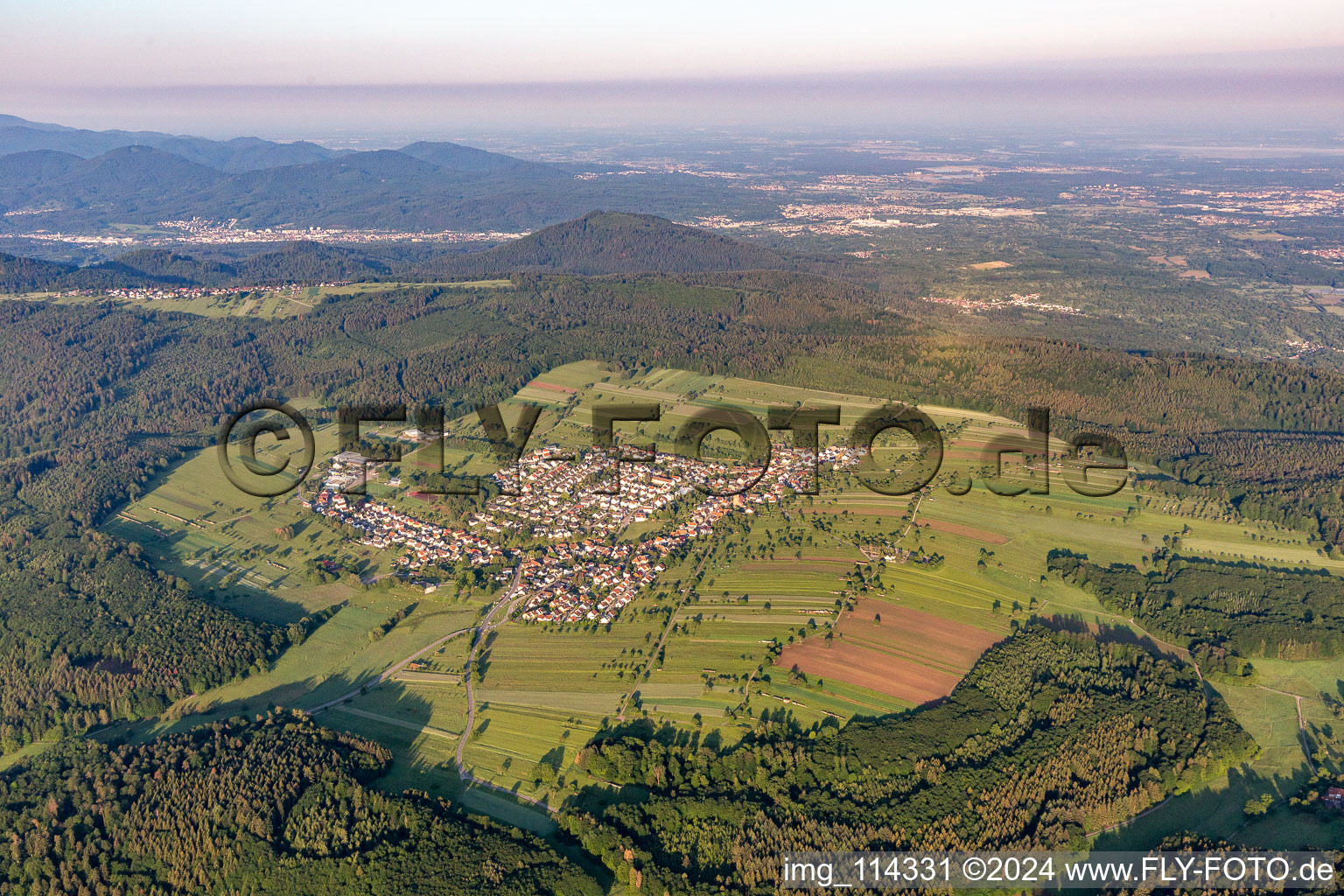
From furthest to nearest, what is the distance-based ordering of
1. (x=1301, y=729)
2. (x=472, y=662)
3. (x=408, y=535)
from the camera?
(x=408, y=535), (x=472, y=662), (x=1301, y=729)

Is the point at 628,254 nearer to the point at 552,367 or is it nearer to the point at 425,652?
the point at 552,367

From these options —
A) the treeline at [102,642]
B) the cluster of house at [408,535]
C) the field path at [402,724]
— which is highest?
the cluster of house at [408,535]

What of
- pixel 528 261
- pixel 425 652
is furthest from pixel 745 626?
pixel 528 261

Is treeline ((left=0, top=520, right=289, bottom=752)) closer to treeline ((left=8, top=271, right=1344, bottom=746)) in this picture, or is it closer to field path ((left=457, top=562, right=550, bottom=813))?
treeline ((left=8, top=271, right=1344, bottom=746))

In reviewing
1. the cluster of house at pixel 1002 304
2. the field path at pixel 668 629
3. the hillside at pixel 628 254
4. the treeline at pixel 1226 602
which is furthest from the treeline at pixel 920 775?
the hillside at pixel 628 254

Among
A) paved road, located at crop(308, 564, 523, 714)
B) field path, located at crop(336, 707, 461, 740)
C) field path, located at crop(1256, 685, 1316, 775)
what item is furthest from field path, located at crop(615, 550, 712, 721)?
A: field path, located at crop(1256, 685, 1316, 775)

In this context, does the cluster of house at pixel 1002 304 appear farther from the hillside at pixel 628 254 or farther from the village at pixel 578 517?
the village at pixel 578 517
